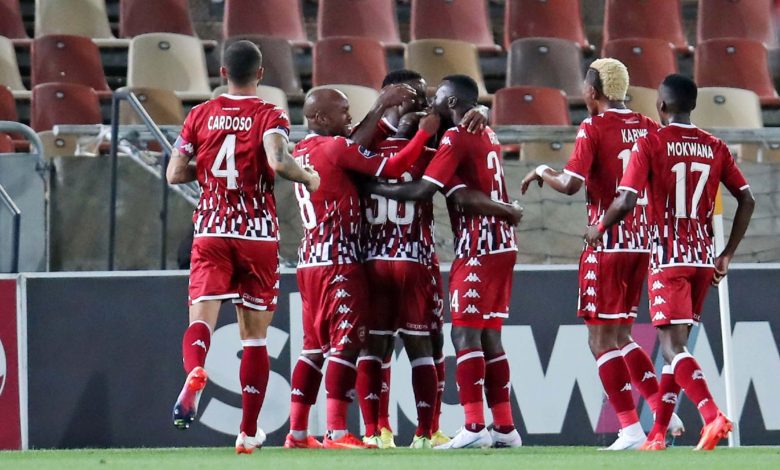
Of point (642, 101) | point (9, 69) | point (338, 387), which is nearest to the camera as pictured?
point (338, 387)

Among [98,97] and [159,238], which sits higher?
[98,97]

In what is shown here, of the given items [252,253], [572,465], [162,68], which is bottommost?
[572,465]

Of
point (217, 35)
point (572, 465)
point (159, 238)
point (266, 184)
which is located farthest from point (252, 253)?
point (217, 35)

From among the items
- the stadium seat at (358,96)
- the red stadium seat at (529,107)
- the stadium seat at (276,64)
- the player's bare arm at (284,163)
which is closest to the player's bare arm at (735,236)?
the player's bare arm at (284,163)

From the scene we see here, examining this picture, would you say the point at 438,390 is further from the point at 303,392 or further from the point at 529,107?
the point at 529,107

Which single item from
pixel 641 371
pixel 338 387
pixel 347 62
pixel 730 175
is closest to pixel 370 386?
pixel 338 387

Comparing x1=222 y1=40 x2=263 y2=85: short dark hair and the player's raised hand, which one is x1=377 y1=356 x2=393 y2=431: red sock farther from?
x1=222 y1=40 x2=263 y2=85: short dark hair

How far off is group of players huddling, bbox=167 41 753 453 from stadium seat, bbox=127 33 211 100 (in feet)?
18.5

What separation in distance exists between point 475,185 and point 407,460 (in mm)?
1771

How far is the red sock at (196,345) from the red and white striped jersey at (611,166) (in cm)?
203

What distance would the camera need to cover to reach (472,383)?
7652 millimetres

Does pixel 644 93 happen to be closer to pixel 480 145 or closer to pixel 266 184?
pixel 480 145

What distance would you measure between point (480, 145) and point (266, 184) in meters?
1.15

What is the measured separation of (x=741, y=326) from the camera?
31.4ft
